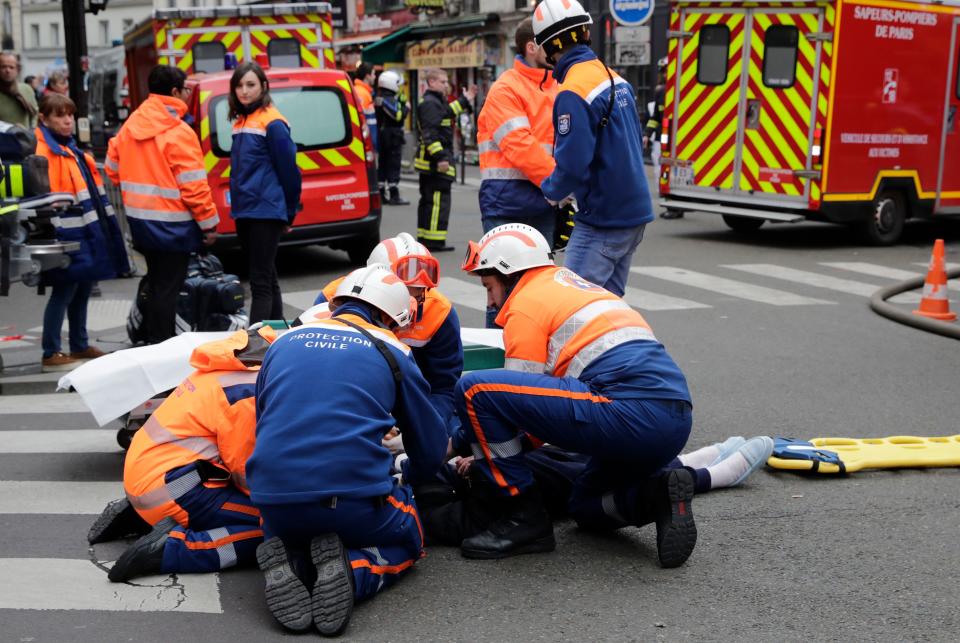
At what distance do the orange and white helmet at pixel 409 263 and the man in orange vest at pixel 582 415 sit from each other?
1.23 feet

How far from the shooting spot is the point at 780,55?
13.1 m

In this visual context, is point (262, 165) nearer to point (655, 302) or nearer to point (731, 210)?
point (655, 302)

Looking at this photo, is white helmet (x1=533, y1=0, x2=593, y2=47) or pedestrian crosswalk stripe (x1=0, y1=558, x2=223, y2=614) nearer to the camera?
pedestrian crosswalk stripe (x1=0, y1=558, x2=223, y2=614)

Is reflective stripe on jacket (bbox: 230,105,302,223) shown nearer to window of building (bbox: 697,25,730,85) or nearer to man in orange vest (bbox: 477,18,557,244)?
man in orange vest (bbox: 477,18,557,244)

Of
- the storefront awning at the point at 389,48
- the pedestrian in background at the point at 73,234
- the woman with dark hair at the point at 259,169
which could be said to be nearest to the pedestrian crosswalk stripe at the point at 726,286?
the woman with dark hair at the point at 259,169

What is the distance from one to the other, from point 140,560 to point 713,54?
1102 centimetres

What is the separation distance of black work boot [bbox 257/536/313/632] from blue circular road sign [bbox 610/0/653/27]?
1188 cm

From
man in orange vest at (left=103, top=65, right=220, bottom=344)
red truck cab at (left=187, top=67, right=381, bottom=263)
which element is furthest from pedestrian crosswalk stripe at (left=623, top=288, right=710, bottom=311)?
man in orange vest at (left=103, top=65, right=220, bottom=344)

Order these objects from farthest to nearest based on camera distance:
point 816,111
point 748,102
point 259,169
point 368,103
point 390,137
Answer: point 390,137
point 368,103
point 748,102
point 816,111
point 259,169

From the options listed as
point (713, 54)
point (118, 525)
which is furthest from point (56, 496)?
point (713, 54)

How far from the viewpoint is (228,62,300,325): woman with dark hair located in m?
7.80

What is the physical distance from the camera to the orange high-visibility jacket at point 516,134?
267 inches

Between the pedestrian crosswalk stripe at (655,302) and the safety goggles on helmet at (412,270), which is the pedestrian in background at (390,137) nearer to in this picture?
the pedestrian crosswalk stripe at (655,302)

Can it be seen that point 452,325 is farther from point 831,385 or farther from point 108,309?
point 108,309
